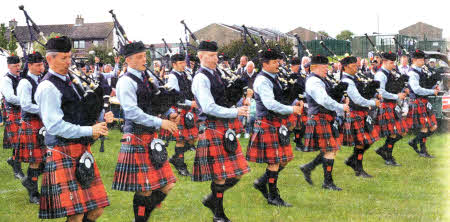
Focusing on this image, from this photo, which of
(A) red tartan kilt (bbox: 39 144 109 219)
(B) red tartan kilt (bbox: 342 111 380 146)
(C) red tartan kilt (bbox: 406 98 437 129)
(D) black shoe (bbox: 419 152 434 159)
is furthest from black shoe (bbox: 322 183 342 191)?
(A) red tartan kilt (bbox: 39 144 109 219)

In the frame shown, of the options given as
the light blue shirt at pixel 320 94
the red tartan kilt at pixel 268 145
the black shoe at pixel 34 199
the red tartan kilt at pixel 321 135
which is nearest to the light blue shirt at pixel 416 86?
the red tartan kilt at pixel 321 135

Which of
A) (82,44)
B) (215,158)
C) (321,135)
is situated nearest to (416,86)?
(321,135)

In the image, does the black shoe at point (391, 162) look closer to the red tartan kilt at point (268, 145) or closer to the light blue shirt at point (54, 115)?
the red tartan kilt at point (268, 145)

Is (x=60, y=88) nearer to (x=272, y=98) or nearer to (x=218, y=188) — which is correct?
(x=218, y=188)

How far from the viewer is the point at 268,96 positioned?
516 centimetres

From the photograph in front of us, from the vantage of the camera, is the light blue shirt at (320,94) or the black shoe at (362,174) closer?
the light blue shirt at (320,94)

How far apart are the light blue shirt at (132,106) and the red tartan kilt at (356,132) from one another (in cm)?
370

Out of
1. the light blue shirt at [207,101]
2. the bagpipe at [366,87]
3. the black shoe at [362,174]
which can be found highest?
the bagpipe at [366,87]

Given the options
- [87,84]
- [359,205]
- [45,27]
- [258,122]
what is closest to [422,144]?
[359,205]

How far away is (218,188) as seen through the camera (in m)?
4.65

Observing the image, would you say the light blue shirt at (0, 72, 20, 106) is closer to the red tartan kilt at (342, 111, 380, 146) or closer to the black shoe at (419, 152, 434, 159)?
the red tartan kilt at (342, 111, 380, 146)

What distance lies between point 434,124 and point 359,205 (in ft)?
12.4

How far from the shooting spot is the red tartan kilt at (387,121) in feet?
24.7

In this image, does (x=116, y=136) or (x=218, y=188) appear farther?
(x=116, y=136)
